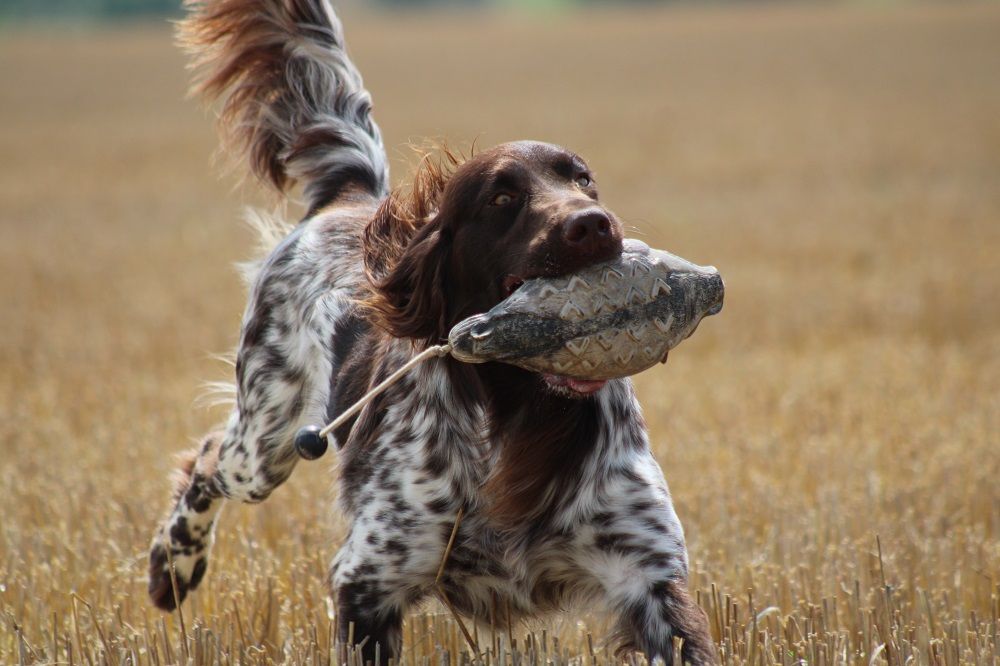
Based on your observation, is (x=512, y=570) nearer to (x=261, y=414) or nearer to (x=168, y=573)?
(x=261, y=414)

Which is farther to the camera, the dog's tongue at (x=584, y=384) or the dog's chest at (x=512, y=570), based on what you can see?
the dog's chest at (x=512, y=570)

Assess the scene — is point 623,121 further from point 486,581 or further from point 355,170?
point 486,581

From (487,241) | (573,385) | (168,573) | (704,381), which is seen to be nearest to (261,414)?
(168,573)

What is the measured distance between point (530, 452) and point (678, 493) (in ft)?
6.23

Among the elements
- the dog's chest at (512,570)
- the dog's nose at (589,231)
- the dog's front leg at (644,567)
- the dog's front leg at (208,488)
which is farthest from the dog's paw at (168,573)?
the dog's nose at (589,231)

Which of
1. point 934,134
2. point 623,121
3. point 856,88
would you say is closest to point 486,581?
point 934,134

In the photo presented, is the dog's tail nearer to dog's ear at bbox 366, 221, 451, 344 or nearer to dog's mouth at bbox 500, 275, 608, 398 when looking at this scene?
dog's ear at bbox 366, 221, 451, 344

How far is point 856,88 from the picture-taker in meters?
22.4

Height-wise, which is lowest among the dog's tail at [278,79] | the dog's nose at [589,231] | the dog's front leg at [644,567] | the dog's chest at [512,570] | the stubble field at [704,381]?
the stubble field at [704,381]

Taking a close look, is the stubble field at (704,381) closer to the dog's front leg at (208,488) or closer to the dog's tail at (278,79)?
the dog's front leg at (208,488)

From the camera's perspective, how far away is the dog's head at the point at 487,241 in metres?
2.75

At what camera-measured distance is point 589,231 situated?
2.66 meters

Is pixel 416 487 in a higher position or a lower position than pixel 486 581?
higher

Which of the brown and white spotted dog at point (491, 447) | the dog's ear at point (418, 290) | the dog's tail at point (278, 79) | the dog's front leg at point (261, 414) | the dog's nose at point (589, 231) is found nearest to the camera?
the dog's nose at point (589, 231)
